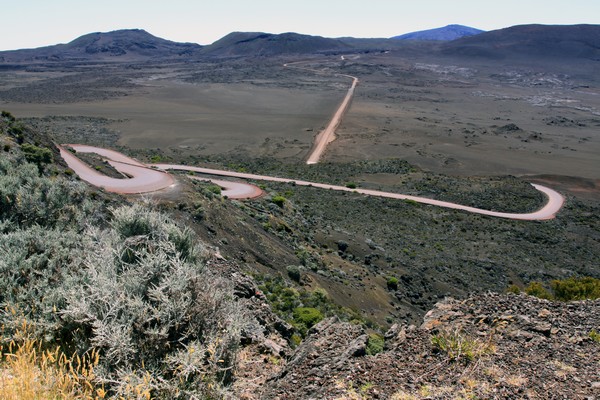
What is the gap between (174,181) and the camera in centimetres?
2472

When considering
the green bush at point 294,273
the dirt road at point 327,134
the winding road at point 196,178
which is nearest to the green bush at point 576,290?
the green bush at point 294,273

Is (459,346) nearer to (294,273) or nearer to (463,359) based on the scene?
(463,359)

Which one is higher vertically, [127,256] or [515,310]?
[127,256]

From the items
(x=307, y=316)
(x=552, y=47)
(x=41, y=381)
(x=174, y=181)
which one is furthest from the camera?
(x=552, y=47)

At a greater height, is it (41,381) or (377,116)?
(377,116)

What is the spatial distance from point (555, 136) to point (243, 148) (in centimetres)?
5369

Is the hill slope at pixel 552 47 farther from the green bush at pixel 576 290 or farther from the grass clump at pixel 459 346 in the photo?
the grass clump at pixel 459 346

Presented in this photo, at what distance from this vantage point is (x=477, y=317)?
855 cm

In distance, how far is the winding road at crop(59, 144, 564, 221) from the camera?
2420cm

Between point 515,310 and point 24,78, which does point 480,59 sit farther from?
point 515,310

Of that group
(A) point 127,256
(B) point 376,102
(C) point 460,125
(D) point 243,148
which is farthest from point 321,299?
(B) point 376,102

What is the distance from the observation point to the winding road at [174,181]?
79.4ft

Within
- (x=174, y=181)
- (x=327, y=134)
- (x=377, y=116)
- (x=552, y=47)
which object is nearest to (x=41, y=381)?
(x=174, y=181)

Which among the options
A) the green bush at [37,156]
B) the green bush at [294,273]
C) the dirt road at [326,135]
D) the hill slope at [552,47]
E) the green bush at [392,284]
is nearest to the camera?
the green bush at [37,156]
